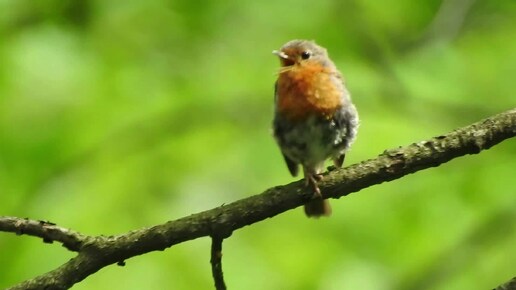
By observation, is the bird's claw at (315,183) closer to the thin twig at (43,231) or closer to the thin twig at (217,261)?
the thin twig at (217,261)

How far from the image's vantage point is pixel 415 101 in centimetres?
542

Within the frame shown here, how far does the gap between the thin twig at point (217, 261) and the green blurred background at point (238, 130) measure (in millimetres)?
2117

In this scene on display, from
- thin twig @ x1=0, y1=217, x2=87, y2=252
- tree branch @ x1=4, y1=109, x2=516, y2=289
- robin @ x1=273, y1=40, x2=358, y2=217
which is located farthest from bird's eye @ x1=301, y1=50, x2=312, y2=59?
thin twig @ x1=0, y1=217, x2=87, y2=252

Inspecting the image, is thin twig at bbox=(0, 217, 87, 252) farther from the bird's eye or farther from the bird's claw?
the bird's eye

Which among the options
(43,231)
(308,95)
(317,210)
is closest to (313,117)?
(308,95)

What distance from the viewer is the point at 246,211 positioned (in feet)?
9.61

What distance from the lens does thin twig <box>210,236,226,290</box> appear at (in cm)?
295

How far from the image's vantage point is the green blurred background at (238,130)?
4973mm

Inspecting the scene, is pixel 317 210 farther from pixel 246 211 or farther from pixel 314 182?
pixel 246 211

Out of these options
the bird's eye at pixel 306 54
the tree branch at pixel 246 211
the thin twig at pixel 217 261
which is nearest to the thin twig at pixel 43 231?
the tree branch at pixel 246 211

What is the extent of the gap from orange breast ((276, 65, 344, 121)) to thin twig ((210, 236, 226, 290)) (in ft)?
4.02

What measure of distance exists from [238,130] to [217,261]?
9.39ft

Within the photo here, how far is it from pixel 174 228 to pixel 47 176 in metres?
2.27

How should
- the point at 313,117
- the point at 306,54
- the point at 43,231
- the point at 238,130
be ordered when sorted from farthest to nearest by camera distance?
the point at 238,130
the point at 306,54
the point at 313,117
the point at 43,231
